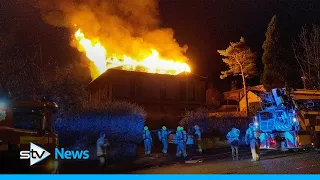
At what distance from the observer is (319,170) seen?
27.5 feet

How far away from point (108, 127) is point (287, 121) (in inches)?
275

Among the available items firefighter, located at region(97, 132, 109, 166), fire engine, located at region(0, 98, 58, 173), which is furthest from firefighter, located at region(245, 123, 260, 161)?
fire engine, located at region(0, 98, 58, 173)

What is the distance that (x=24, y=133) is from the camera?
7.27 m

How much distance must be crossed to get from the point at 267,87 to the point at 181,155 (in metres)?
17.3

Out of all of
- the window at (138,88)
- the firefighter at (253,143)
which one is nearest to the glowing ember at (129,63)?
the window at (138,88)

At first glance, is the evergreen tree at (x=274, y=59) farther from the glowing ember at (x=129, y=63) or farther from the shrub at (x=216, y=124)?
the shrub at (x=216, y=124)

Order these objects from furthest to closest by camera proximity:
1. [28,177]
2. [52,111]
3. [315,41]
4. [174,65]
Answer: [174,65]
[315,41]
[52,111]
[28,177]

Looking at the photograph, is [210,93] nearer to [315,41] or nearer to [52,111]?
[315,41]

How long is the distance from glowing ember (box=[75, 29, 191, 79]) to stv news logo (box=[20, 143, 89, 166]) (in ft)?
71.3

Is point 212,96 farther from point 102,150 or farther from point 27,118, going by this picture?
point 27,118

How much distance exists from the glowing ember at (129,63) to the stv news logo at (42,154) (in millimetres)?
21738

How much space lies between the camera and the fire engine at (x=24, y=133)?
688cm

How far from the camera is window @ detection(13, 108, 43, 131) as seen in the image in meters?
7.50

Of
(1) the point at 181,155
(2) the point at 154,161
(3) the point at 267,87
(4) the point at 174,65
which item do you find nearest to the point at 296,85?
(3) the point at 267,87
